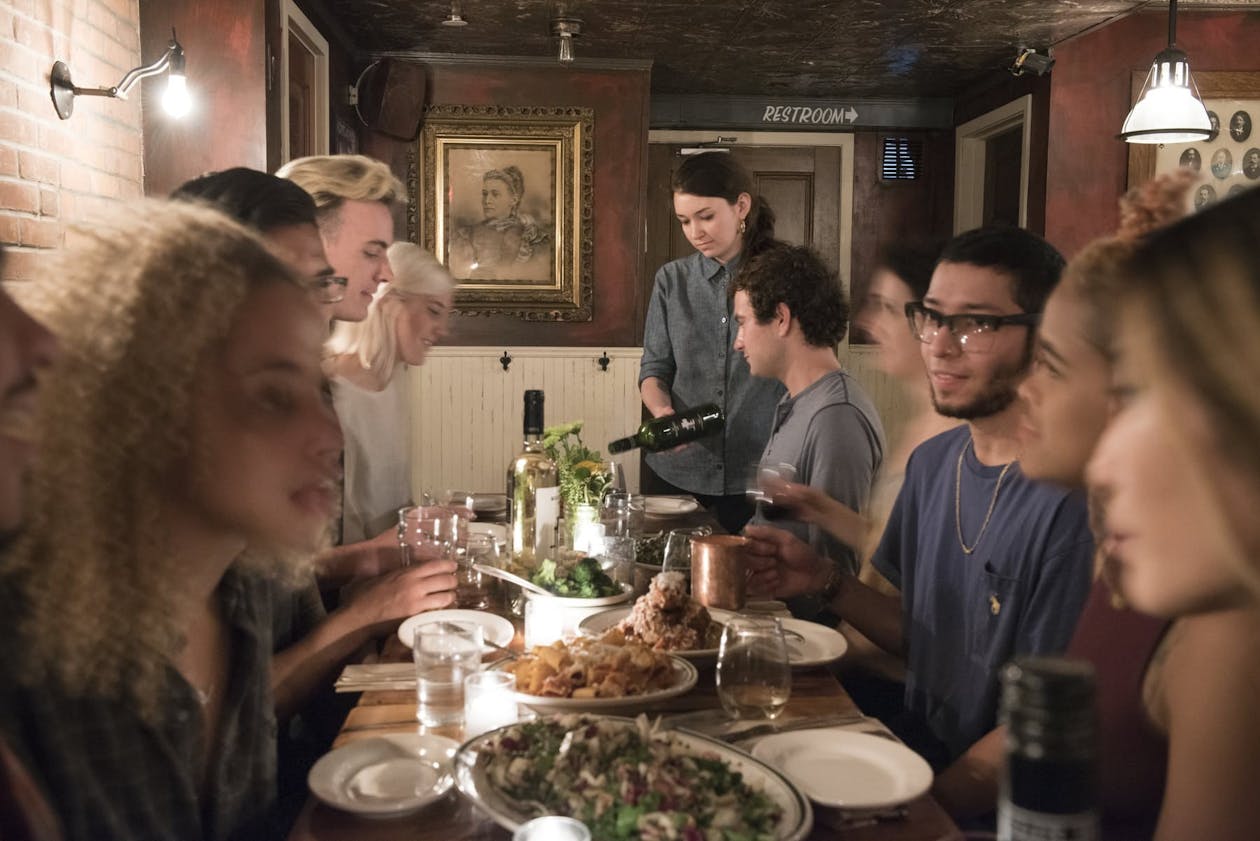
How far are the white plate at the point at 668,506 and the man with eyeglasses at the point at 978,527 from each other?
1187 millimetres

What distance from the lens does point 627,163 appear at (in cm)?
563

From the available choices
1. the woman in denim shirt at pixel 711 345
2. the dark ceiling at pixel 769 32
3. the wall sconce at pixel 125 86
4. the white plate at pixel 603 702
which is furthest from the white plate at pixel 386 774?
the dark ceiling at pixel 769 32

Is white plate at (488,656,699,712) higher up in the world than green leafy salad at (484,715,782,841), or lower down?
lower down

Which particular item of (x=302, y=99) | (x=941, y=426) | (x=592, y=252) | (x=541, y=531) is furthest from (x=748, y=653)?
(x=592, y=252)

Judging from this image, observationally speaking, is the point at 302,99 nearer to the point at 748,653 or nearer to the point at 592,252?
the point at 592,252

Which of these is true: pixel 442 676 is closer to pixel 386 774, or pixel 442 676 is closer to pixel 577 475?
pixel 386 774

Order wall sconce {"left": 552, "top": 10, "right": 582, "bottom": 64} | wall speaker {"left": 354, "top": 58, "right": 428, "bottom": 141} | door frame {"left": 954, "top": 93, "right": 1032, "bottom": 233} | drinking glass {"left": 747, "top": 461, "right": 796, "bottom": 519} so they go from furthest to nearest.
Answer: door frame {"left": 954, "top": 93, "right": 1032, "bottom": 233}, wall speaker {"left": 354, "top": 58, "right": 428, "bottom": 141}, wall sconce {"left": 552, "top": 10, "right": 582, "bottom": 64}, drinking glass {"left": 747, "top": 461, "right": 796, "bottom": 519}

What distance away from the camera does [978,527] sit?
168 centimetres

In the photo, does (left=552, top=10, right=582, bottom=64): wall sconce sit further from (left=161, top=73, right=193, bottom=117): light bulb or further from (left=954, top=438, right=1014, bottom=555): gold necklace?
(left=954, top=438, right=1014, bottom=555): gold necklace

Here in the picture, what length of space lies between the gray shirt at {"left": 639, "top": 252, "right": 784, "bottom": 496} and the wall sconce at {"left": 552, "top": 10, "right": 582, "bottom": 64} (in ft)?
4.29

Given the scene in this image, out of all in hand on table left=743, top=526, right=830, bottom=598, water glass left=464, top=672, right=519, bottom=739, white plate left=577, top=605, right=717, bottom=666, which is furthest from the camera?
hand on table left=743, top=526, right=830, bottom=598

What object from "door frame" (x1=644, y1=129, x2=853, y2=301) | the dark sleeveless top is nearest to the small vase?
the dark sleeveless top

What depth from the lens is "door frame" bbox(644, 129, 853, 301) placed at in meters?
6.42

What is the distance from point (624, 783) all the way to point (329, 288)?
1547 mm
